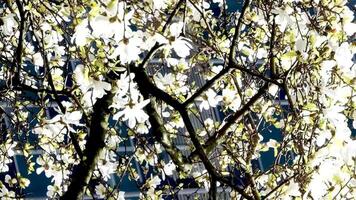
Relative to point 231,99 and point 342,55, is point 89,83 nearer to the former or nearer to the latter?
point 342,55

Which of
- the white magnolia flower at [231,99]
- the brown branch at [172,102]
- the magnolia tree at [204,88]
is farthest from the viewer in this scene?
the white magnolia flower at [231,99]

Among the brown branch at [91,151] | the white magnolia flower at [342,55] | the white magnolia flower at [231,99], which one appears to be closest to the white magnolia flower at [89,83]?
the white magnolia flower at [342,55]

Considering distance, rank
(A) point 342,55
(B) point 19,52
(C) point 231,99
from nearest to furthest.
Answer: (A) point 342,55
(B) point 19,52
(C) point 231,99

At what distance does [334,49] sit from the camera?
3648 mm

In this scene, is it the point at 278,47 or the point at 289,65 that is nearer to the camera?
the point at 289,65

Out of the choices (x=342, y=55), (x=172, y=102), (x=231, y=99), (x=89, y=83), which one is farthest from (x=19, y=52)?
(x=342, y=55)

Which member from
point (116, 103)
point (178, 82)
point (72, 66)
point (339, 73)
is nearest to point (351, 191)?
point (339, 73)

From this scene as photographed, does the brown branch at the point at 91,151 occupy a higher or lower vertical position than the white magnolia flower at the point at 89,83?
higher

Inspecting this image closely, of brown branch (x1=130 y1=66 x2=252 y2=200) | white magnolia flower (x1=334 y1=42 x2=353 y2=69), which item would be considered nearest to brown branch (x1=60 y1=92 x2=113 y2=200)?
brown branch (x1=130 y1=66 x2=252 y2=200)

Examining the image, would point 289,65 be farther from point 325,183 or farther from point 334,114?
point 325,183

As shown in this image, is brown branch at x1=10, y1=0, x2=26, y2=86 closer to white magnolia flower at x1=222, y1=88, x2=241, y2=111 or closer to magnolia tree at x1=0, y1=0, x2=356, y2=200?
magnolia tree at x1=0, y1=0, x2=356, y2=200

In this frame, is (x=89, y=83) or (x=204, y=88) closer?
(x=89, y=83)

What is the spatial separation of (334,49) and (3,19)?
1858 millimetres

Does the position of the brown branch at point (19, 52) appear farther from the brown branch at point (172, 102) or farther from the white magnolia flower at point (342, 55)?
the white magnolia flower at point (342, 55)
